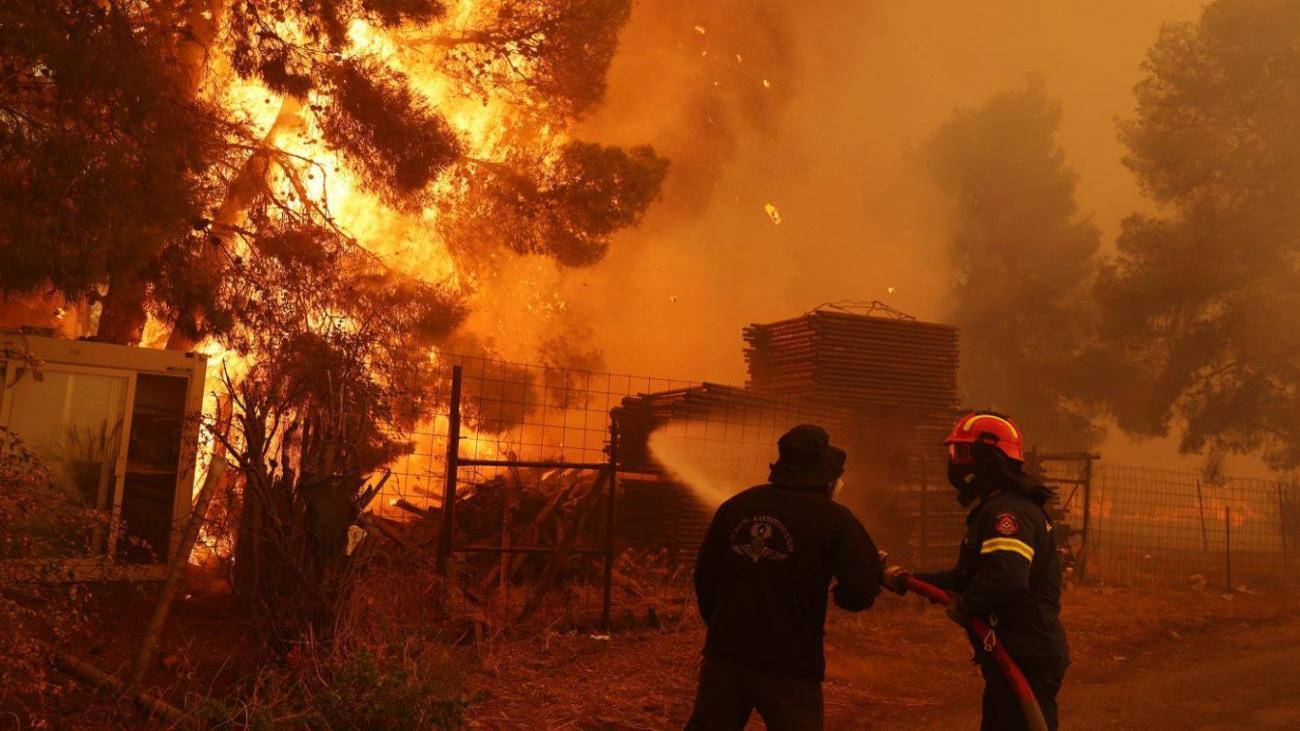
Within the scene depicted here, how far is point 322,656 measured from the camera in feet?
22.9

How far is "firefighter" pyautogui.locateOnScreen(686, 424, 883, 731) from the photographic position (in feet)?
14.2

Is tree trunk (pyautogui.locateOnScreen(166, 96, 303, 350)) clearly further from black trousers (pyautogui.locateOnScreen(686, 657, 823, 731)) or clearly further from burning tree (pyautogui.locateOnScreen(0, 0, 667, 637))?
black trousers (pyautogui.locateOnScreen(686, 657, 823, 731))

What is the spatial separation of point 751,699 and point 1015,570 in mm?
1217

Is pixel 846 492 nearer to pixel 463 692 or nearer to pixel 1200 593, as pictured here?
pixel 1200 593

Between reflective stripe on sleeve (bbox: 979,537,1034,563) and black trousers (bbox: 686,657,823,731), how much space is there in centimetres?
93

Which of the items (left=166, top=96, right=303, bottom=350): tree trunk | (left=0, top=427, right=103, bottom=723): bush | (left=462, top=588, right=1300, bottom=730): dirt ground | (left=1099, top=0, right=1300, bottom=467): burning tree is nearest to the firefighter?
(left=462, top=588, right=1300, bottom=730): dirt ground

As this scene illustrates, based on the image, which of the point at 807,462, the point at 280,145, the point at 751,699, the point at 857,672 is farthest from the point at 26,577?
the point at 280,145

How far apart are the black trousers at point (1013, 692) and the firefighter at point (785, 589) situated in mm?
788

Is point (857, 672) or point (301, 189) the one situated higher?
point (301, 189)

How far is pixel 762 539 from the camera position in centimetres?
442

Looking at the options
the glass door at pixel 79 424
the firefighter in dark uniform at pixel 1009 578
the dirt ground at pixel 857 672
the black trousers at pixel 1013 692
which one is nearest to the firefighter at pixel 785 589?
the firefighter in dark uniform at pixel 1009 578

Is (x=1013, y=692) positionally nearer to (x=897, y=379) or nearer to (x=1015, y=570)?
(x=1015, y=570)

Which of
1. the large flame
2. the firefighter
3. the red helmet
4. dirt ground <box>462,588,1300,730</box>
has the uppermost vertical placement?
the large flame

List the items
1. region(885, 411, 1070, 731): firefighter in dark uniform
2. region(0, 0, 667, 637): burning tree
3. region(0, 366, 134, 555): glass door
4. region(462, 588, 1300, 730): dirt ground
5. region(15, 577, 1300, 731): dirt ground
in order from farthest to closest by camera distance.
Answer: region(0, 366, 134, 555): glass door → region(462, 588, 1300, 730): dirt ground → region(0, 0, 667, 637): burning tree → region(15, 577, 1300, 731): dirt ground → region(885, 411, 1070, 731): firefighter in dark uniform
